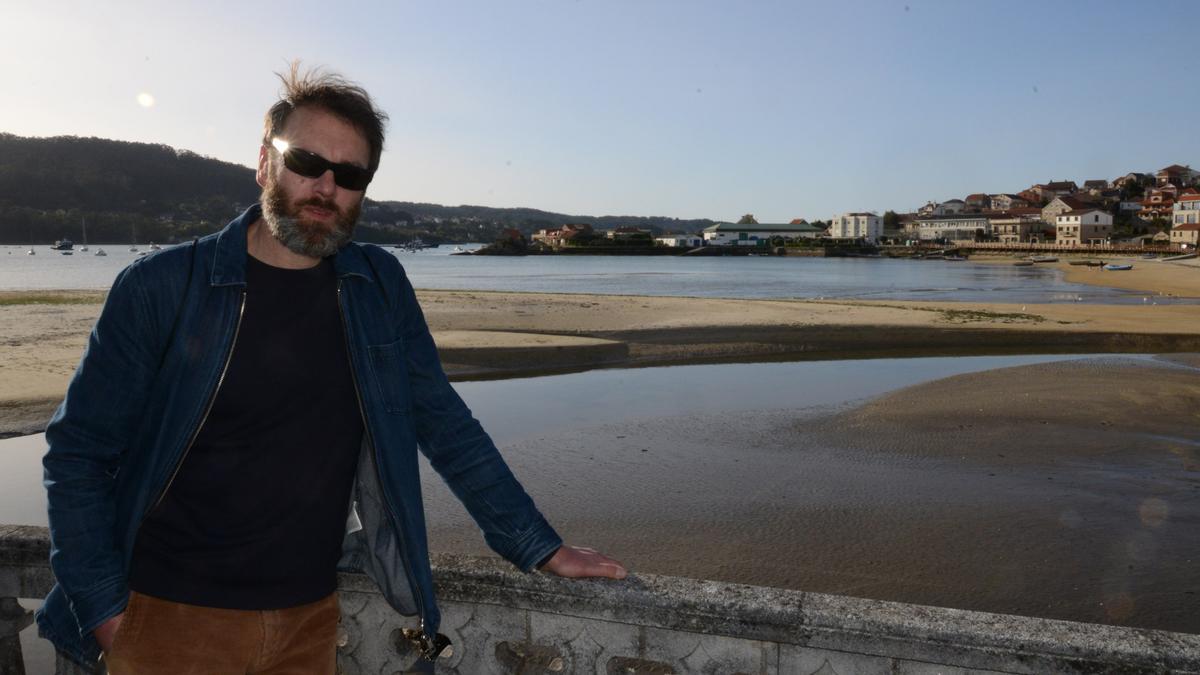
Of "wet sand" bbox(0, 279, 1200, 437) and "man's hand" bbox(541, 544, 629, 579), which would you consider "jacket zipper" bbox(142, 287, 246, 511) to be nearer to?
"man's hand" bbox(541, 544, 629, 579)

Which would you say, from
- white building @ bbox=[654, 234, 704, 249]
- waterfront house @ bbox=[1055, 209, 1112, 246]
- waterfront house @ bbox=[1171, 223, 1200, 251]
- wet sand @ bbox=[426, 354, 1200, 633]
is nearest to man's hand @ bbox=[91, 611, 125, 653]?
wet sand @ bbox=[426, 354, 1200, 633]

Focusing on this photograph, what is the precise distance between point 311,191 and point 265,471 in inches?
31.3

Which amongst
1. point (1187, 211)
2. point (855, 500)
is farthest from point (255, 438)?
point (1187, 211)

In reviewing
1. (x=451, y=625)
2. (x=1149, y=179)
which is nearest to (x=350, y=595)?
(x=451, y=625)

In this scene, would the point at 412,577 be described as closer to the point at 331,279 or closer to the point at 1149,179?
the point at 331,279

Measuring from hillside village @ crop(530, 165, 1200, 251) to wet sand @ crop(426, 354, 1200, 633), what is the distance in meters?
117

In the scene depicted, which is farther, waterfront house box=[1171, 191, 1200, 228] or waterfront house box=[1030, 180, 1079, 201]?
waterfront house box=[1030, 180, 1079, 201]

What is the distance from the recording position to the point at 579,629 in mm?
2695

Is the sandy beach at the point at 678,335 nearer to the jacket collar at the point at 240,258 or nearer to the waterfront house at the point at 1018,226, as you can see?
the jacket collar at the point at 240,258

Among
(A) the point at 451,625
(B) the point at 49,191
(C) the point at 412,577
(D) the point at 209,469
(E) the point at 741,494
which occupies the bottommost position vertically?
(E) the point at 741,494

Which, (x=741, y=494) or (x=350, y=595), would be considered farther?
(x=741, y=494)

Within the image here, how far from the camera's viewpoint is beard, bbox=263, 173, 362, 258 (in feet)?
7.46

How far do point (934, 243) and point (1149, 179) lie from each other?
59.1m

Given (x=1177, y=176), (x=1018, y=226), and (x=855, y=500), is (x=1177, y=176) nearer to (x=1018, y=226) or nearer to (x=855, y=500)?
(x=1018, y=226)
